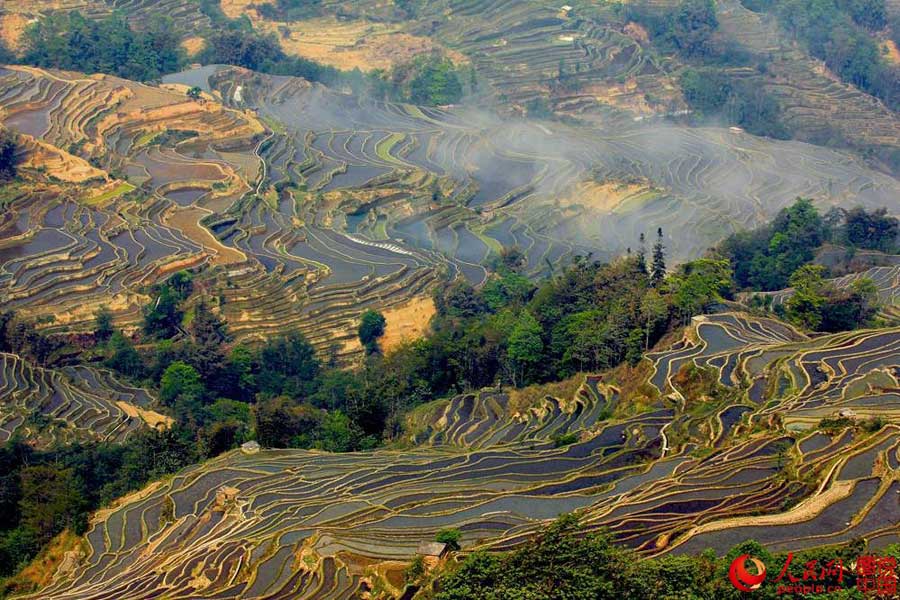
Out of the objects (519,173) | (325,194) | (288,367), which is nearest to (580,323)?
(288,367)

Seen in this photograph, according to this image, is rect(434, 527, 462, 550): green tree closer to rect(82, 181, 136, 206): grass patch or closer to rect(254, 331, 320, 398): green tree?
rect(254, 331, 320, 398): green tree

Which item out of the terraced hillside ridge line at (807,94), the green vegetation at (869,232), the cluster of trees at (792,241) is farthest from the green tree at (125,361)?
the terraced hillside ridge line at (807,94)

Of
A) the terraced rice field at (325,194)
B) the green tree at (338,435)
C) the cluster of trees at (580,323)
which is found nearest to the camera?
the green tree at (338,435)

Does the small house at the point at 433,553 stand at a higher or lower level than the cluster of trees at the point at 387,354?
higher

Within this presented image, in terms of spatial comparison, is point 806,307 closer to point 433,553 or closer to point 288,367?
point 288,367

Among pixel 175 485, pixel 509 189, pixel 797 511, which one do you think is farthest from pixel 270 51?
pixel 797 511

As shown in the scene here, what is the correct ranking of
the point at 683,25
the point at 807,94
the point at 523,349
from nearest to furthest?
the point at 523,349 < the point at 807,94 < the point at 683,25

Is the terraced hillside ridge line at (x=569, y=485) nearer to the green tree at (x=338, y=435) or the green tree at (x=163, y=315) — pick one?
the green tree at (x=338, y=435)

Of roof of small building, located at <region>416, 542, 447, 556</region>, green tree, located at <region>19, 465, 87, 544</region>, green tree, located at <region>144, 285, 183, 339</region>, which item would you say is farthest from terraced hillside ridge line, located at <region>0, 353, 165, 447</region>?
roof of small building, located at <region>416, 542, 447, 556</region>
